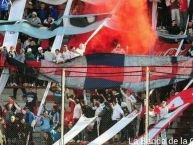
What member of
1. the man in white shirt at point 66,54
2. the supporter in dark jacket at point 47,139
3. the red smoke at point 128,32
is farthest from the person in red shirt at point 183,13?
the supporter in dark jacket at point 47,139

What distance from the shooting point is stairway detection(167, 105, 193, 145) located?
2030 cm

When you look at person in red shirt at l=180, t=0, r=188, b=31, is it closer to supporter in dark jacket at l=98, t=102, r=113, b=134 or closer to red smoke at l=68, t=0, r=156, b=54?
red smoke at l=68, t=0, r=156, b=54

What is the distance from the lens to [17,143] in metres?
20.6

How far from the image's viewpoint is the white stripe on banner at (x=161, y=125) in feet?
66.1

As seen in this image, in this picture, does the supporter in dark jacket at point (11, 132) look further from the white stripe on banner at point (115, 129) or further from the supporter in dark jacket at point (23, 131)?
the white stripe on banner at point (115, 129)

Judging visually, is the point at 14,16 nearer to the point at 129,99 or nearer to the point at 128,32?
the point at 128,32

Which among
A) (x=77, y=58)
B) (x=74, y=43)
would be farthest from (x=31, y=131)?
(x=74, y=43)

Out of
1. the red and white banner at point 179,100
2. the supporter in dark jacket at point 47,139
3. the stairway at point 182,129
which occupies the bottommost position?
the supporter in dark jacket at point 47,139

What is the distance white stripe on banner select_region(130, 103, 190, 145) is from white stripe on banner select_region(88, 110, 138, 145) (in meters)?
0.54

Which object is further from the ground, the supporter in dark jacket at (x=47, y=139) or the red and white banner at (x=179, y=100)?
the red and white banner at (x=179, y=100)

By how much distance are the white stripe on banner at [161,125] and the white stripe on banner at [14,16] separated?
9.99m

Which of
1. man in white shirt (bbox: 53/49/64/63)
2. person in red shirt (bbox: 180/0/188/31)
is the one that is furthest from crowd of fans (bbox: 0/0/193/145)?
person in red shirt (bbox: 180/0/188/31)

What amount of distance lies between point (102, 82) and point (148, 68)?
4.28ft

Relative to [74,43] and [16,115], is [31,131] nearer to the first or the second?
[16,115]
